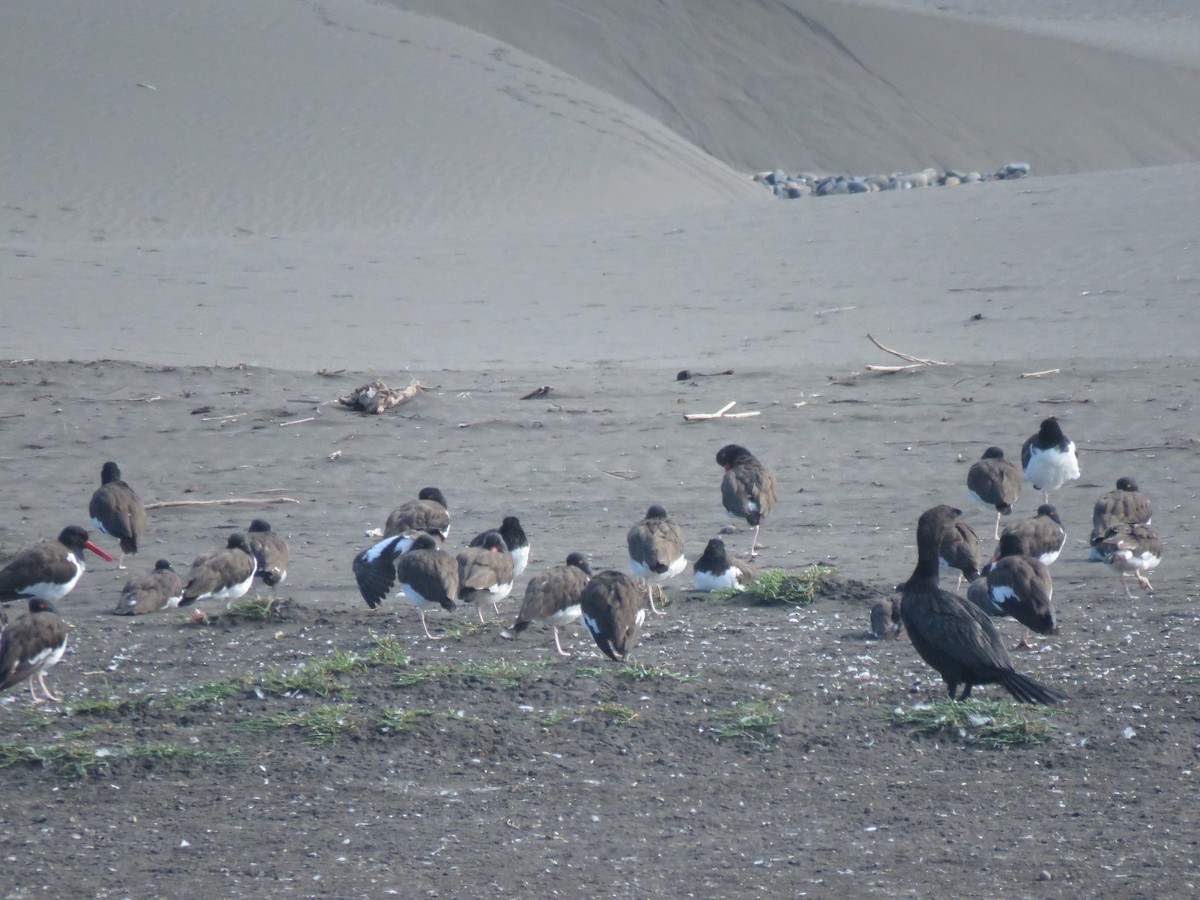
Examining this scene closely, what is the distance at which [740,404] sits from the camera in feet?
47.0

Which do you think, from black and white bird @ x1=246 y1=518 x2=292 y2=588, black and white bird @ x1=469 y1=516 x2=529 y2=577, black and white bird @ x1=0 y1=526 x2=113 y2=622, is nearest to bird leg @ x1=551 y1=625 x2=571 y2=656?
black and white bird @ x1=469 y1=516 x2=529 y2=577

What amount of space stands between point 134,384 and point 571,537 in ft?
21.1

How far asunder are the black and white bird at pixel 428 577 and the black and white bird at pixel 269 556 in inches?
48.4

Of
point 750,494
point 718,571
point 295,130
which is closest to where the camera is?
point 718,571

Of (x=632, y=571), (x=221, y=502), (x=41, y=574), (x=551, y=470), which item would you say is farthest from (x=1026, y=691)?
(x=221, y=502)

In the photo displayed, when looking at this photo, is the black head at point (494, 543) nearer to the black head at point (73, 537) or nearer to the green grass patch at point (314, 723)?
the green grass patch at point (314, 723)

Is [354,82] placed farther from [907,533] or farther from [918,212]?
[907,533]

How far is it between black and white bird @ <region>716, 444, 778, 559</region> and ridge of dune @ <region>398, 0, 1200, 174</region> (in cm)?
3515

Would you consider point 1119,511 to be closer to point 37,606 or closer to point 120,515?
point 37,606

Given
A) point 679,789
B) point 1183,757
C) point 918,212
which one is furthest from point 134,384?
point 918,212

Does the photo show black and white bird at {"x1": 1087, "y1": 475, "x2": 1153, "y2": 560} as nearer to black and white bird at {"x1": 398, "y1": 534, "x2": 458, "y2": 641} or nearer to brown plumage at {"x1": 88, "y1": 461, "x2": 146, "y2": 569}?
black and white bird at {"x1": 398, "y1": 534, "x2": 458, "y2": 641}

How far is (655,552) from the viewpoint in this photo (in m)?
9.16

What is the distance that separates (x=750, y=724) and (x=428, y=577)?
101 inches

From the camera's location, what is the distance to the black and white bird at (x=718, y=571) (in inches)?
365
